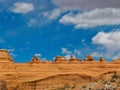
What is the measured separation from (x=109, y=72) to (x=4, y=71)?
24.1 m

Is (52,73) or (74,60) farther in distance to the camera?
(74,60)

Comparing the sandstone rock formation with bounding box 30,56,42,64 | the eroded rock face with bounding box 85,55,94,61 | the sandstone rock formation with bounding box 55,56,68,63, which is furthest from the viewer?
the eroded rock face with bounding box 85,55,94,61

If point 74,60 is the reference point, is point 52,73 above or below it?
below

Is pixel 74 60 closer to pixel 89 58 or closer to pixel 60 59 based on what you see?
pixel 60 59

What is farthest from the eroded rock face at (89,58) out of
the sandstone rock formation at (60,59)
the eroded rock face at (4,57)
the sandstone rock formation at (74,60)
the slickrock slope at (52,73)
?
the eroded rock face at (4,57)

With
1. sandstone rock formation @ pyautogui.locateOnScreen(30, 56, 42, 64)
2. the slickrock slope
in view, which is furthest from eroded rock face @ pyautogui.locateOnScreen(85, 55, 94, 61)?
sandstone rock formation @ pyautogui.locateOnScreen(30, 56, 42, 64)

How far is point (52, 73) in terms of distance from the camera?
311ft

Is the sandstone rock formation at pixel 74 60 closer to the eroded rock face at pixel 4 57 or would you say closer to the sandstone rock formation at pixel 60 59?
the sandstone rock formation at pixel 60 59

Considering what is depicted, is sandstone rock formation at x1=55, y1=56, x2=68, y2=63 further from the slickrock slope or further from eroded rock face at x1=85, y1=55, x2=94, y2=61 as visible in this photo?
eroded rock face at x1=85, y1=55, x2=94, y2=61

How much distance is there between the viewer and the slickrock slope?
89.6 metres

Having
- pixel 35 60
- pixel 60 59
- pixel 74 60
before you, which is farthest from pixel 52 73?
pixel 74 60

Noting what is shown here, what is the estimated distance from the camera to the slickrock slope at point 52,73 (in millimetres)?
89562

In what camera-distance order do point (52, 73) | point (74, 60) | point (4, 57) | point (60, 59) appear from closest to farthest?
1. point (4, 57)
2. point (52, 73)
3. point (60, 59)
4. point (74, 60)

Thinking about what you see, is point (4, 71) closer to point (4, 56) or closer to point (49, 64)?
point (4, 56)
